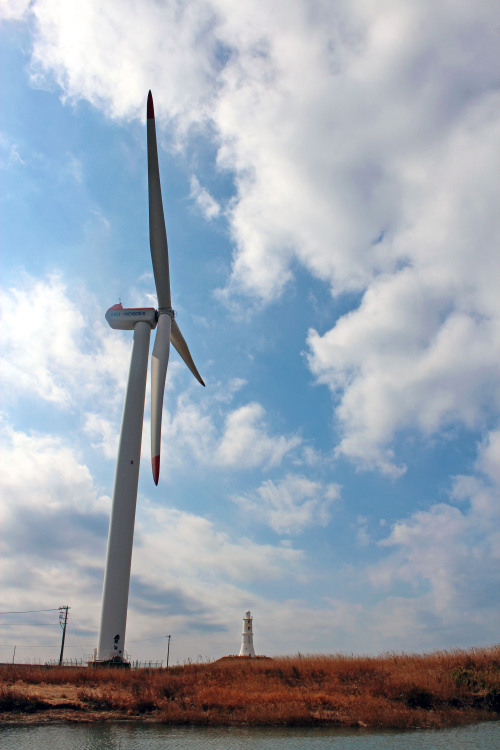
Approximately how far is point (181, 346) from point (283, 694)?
35633 millimetres

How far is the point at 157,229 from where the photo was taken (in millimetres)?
43938

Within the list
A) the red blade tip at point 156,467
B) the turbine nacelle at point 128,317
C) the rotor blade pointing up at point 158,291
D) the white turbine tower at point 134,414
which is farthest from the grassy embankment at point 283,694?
the turbine nacelle at point 128,317

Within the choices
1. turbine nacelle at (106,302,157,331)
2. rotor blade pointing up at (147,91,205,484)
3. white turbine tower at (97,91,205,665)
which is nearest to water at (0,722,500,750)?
white turbine tower at (97,91,205,665)

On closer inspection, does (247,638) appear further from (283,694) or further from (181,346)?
(283,694)

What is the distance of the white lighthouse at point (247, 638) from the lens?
62969 millimetres

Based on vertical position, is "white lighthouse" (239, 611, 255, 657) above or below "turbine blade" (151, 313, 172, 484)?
below

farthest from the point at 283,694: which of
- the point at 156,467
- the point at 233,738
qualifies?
the point at 156,467

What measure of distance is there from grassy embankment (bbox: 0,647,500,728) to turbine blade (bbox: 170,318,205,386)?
30.1 metres

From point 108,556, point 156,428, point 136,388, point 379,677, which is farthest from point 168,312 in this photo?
point 379,677

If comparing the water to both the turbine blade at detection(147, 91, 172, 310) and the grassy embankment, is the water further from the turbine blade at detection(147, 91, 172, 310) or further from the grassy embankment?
the turbine blade at detection(147, 91, 172, 310)

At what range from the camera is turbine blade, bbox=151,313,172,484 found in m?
37.8

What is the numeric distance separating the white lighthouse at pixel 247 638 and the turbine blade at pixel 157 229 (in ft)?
147

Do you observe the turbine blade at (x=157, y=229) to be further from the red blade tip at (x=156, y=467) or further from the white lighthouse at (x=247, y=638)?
the white lighthouse at (x=247, y=638)

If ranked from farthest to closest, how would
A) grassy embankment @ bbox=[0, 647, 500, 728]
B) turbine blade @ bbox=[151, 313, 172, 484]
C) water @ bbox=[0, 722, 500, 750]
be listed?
turbine blade @ bbox=[151, 313, 172, 484], grassy embankment @ bbox=[0, 647, 500, 728], water @ bbox=[0, 722, 500, 750]
